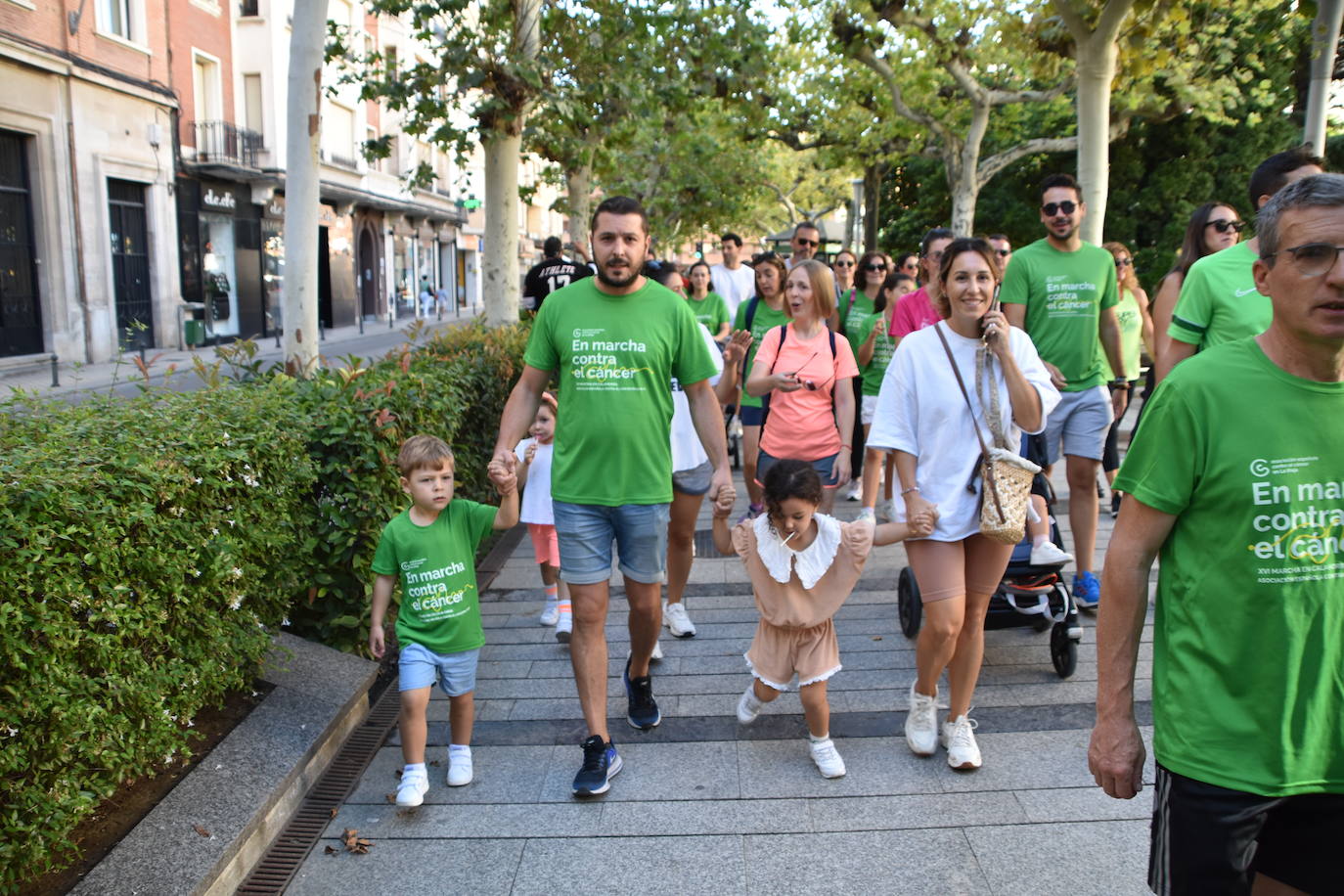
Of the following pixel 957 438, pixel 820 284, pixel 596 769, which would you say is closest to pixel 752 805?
pixel 596 769

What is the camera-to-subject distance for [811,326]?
5.51m

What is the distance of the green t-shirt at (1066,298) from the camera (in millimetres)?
5430

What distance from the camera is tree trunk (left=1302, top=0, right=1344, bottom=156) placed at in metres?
8.18

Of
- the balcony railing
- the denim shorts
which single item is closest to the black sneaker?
the denim shorts

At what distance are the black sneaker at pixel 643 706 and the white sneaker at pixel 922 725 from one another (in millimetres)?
1054

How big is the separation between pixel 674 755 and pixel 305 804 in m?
1.39

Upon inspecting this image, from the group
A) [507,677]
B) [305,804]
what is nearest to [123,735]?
[305,804]

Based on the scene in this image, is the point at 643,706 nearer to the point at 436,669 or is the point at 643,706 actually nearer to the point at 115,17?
the point at 436,669

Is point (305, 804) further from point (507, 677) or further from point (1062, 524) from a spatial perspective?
point (1062, 524)

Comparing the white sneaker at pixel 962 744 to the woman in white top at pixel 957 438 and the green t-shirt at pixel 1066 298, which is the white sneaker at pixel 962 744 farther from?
the green t-shirt at pixel 1066 298

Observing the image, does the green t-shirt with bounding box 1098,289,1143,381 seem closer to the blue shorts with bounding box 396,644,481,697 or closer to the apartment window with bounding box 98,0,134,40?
the blue shorts with bounding box 396,644,481,697

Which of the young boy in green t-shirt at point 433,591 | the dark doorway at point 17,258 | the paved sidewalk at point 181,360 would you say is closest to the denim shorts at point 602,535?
the young boy in green t-shirt at point 433,591

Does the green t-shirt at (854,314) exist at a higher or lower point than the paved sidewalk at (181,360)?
higher

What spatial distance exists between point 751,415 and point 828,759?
266 cm
